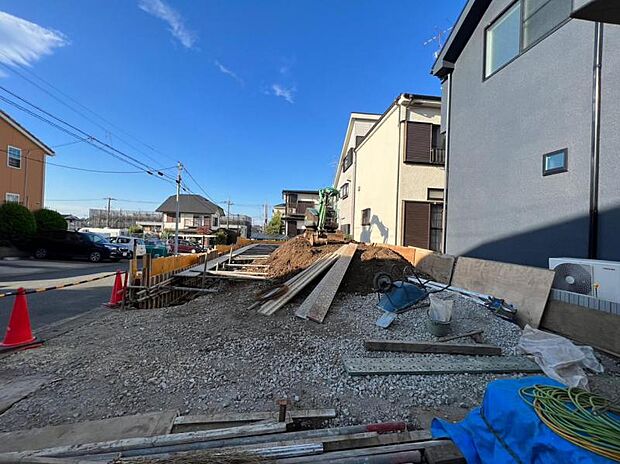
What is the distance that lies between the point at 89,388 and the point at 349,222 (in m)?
16.7

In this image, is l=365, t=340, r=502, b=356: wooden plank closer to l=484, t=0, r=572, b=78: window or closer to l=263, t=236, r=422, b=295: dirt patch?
l=263, t=236, r=422, b=295: dirt patch

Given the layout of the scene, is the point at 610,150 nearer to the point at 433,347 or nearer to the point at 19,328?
the point at 433,347

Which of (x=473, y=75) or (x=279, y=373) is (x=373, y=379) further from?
(x=473, y=75)

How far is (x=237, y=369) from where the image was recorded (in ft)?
11.4

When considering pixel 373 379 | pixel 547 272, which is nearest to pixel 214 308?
pixel 373 379

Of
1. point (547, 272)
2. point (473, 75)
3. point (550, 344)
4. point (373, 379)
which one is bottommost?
point (373, 379)

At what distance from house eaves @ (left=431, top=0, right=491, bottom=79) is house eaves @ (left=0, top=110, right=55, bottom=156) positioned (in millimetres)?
22743

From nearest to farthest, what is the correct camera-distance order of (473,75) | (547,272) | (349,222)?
(547,272)
(473,75)
(349,222)

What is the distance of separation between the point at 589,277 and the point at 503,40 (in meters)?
5.23

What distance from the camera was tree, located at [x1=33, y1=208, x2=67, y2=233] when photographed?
1880 cm

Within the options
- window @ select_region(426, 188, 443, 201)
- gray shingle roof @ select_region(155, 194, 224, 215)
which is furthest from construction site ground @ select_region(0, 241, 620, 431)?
gray shingle roof @ select_region(155, 194, 224, 215)

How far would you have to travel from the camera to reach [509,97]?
20.9 ft

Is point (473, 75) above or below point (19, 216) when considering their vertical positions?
above

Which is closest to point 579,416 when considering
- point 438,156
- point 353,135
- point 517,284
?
point 517,284
